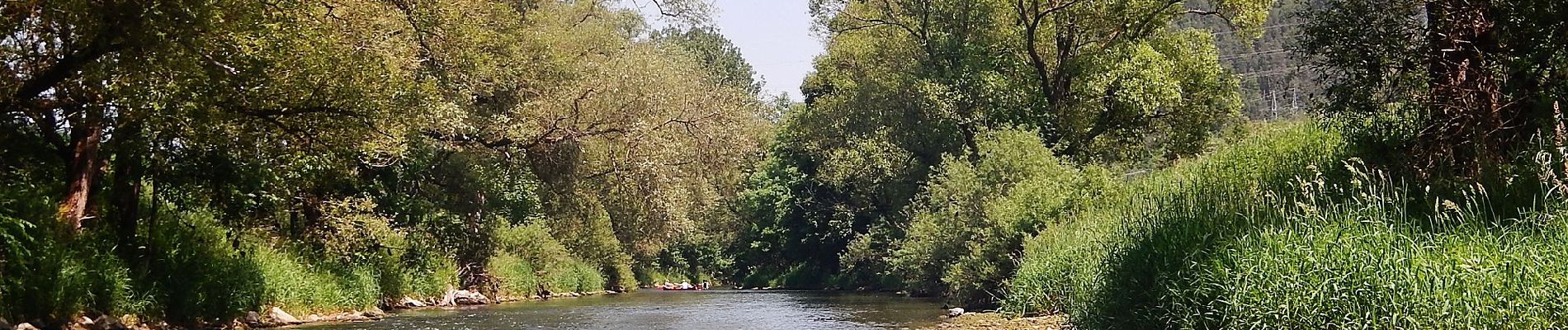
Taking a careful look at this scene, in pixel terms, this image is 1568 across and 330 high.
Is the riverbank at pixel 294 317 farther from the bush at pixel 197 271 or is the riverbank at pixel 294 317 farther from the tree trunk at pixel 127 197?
the tree trunk at pixel 127 197

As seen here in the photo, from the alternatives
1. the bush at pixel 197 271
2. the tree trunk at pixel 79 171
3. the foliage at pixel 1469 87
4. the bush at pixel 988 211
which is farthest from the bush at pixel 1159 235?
the tree trunk at pixel 79 171

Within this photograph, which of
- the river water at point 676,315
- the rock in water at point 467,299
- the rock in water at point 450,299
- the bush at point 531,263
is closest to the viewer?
the river water at point 676,315

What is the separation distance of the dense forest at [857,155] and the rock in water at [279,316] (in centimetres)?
34

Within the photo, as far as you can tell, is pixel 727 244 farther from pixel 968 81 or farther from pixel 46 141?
pixel 46 141

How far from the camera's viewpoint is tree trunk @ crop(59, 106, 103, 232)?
1933 centimetres

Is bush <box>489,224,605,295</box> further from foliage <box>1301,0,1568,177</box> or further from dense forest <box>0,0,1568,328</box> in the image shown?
foliage <box>1301,0,1568,177</box>

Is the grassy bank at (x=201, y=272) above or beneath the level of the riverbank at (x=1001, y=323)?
above

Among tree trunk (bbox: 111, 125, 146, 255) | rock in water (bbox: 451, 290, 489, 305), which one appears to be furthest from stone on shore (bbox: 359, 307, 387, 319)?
tree trunk (bbox: 111, 125, 146, 255)

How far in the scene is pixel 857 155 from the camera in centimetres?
4478

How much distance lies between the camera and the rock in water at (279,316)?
934 inches

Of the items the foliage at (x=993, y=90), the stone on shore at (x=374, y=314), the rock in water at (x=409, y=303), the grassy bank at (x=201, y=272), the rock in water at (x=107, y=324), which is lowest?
the stone on shore at (x=374, y=314)

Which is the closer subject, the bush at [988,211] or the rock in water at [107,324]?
the rock in water at [107,324]

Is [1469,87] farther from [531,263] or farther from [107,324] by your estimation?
[531,263]

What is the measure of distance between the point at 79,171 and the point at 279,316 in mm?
5178
